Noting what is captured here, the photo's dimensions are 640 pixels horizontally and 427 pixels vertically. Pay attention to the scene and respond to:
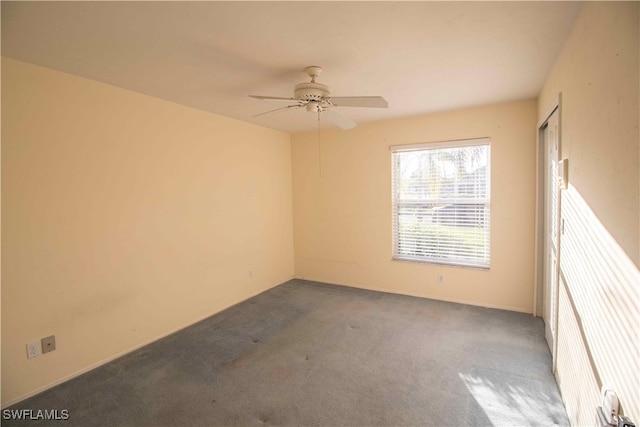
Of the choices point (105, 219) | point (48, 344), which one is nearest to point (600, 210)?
point (105, 219)

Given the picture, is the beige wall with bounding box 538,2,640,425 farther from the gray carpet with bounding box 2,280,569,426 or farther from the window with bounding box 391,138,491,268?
the window with bounding box 391,138,491,268

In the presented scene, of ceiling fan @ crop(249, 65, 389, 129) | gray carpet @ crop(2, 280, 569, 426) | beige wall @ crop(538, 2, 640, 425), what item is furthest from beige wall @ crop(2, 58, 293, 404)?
beige wall @ crop(538, 2, 640, 425)

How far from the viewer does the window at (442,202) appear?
3.76 metres

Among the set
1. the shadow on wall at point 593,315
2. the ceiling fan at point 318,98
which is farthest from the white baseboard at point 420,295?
the ceiling fan at point 318,98

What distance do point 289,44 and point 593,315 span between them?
2246 millimetres

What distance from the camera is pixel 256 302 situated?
13.4 feet

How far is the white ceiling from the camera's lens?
1670 mm

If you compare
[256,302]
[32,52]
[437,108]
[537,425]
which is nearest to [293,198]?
[256,302]

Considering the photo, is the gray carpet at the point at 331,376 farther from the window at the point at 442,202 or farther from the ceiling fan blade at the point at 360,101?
the ceiling fan blade at the point at 360,101

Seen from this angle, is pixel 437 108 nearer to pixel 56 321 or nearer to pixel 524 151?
pixel 524 151

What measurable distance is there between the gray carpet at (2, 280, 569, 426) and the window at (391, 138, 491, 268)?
82 cm

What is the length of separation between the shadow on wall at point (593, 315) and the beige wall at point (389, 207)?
4.86 ft

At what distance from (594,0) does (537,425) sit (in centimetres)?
231

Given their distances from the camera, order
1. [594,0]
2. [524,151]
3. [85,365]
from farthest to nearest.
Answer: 1. [524,151]
2. [85,365]
3. [594,0]
